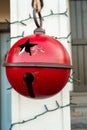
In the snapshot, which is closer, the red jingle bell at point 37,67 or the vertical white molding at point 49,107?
the red jingle bell at point 37,67

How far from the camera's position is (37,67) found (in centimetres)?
176

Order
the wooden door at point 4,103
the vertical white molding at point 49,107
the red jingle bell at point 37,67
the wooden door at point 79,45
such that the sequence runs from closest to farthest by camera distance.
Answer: the red jingle bell at point 37,67
the vertical white molding at point 49,107
the wooden door at point 79,45
the wooden door at point 4,103

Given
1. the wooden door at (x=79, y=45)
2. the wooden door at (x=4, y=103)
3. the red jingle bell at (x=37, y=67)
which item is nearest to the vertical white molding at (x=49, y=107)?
the wooden door at (x=79, y=45)

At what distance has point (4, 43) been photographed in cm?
439

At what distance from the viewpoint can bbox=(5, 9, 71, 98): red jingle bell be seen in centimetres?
176

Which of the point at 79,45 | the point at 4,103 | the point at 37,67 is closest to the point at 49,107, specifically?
the point at 79,45

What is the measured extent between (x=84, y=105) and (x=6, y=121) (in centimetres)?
174

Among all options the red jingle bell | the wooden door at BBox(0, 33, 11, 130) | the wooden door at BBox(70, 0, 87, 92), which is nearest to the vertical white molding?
the wooden door at BBox(70, 0, 87, 92)

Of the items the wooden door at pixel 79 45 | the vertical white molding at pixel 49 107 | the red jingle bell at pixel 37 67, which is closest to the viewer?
the red jingle bell at pixel 37 67

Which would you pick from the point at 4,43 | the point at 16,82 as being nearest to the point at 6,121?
the point at 4,43

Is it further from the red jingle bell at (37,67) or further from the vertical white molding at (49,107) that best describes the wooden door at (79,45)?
the red jingle bell at (37,67)

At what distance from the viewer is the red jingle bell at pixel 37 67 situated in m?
1.76

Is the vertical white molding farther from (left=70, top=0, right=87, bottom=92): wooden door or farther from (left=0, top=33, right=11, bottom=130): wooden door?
(left=0, top=33, right=11, bottom=130): wooden door

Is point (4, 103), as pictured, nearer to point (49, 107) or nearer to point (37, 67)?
point (49, 107)
